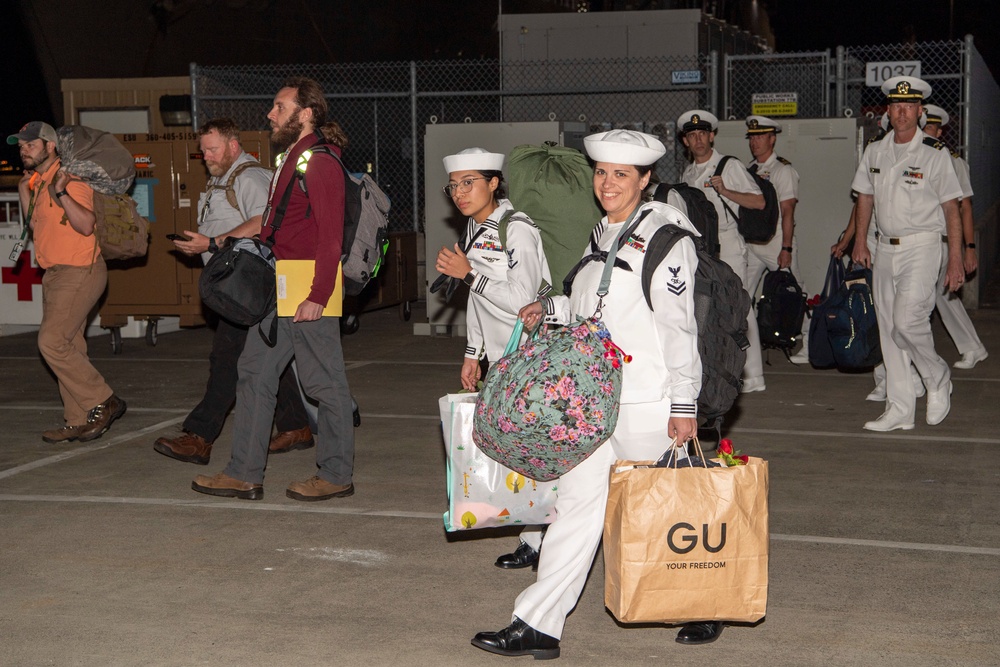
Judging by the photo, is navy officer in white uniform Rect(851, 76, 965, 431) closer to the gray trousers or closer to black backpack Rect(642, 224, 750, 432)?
the gray trousers

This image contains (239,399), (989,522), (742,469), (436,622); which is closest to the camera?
(742,469)

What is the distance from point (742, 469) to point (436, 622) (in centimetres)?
139

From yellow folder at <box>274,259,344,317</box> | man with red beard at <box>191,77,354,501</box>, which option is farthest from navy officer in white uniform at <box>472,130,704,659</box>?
yellow folder at <box>274,259,344,317</box>

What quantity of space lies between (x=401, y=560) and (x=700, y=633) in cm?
152

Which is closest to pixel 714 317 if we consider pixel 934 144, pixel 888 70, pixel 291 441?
pixel 291 441

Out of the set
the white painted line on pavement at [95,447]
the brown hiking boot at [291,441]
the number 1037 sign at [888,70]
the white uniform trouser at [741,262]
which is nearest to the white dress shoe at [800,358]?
the white uniform trouser at [741,262]

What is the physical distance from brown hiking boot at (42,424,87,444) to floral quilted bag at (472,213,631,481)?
4.56 metres

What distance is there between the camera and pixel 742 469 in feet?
12.5

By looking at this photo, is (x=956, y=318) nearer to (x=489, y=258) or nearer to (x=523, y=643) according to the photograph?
(x=489, y=258)

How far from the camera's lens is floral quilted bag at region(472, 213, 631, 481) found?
383cm

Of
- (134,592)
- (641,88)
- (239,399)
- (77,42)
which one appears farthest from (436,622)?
(77,42)

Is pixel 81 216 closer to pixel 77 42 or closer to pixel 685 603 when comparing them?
pixel 685 603

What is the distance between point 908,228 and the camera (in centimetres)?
757

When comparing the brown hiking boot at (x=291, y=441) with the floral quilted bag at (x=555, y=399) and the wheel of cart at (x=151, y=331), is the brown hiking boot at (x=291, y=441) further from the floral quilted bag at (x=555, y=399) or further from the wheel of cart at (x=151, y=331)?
the wheel of cart at (x=151, y=331)
